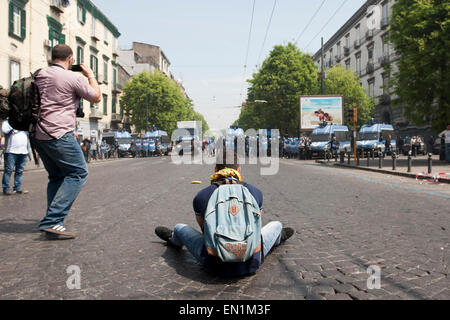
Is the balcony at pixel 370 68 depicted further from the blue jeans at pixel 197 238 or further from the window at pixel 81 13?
the blue jeans at pixel 197 238

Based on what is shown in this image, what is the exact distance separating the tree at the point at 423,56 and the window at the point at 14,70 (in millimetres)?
20892

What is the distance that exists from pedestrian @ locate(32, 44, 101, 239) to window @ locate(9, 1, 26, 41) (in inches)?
903

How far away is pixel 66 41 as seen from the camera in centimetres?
3219

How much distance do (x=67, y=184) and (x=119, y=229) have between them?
92 centimetres

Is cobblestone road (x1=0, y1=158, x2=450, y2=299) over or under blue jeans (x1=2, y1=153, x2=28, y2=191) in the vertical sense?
under

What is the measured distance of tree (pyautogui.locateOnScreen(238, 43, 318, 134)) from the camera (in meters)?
45.0

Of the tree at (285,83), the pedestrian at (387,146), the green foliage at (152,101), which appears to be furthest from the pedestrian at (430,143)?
the green foliage at (152,101)

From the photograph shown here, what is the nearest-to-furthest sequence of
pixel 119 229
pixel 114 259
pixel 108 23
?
pixel 114 259, pixel 119 229, pixel 108 23

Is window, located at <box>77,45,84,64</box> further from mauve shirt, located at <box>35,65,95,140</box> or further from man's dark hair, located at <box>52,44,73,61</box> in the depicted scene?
mauve shirt, located at <box>35,65,95,140</box>

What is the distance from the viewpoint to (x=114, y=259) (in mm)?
3553

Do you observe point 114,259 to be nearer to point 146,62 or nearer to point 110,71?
point 110,71

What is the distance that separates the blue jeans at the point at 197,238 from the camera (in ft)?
10.7

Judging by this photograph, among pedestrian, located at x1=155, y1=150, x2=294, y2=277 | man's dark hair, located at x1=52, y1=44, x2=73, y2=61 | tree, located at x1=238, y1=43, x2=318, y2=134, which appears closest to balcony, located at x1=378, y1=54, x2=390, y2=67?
tree, located at x1=238, y1=43, x2=318, y2=134
